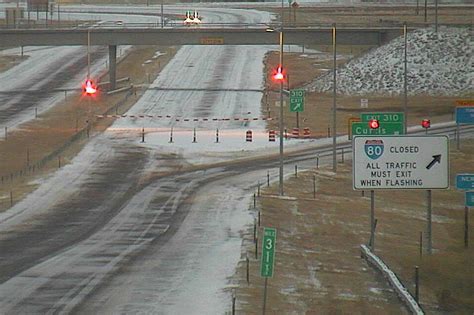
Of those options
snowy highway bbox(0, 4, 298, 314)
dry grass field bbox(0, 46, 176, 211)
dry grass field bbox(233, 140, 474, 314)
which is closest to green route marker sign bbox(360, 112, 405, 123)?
dry grass field bbox(233, 140, 474, 314)

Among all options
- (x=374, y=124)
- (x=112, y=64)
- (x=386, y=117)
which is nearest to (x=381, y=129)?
(x=386, y=117)

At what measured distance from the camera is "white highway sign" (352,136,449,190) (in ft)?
131

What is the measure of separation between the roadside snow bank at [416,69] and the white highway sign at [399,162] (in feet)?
188

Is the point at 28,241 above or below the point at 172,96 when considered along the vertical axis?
below

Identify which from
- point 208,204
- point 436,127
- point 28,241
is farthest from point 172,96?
point 28,241

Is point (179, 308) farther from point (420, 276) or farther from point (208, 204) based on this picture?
point (208, 204)

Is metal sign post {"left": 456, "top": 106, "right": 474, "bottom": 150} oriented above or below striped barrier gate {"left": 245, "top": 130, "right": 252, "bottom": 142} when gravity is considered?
above

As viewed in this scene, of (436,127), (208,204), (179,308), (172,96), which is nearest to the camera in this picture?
(179,308)

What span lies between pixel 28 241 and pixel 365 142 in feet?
36.2

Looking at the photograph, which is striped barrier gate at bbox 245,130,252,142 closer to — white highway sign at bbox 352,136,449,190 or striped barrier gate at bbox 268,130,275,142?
striped barrier gate at bbox 268,130,275,142

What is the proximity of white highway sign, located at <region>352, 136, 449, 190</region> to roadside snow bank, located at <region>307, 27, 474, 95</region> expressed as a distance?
57.4m

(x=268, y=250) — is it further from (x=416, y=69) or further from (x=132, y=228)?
(x=416, y=69)

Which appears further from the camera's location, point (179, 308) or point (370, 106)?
point (370, 106)

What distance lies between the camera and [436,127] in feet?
256
